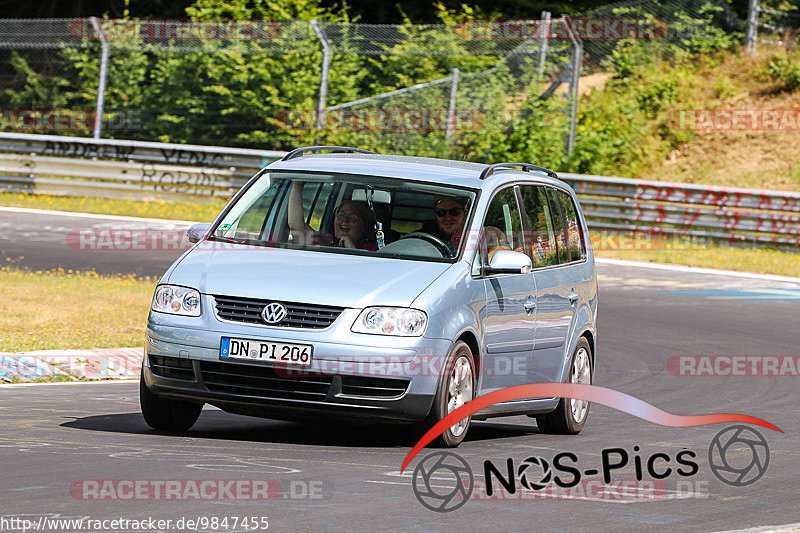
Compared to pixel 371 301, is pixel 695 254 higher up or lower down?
lower down

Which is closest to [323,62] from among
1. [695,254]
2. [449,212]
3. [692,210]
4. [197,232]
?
[692,210]

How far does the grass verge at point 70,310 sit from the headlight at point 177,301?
3.36m

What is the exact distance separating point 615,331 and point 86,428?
8.37 m

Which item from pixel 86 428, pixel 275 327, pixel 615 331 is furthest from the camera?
pixel 615 331

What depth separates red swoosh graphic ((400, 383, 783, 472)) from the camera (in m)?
7.81

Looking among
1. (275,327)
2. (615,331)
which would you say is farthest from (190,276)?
(615,331)

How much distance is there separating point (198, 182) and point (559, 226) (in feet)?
52.6

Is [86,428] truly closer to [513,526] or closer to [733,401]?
[513,526]

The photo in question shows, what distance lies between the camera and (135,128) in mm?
27656

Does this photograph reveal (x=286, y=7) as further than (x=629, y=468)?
Yes

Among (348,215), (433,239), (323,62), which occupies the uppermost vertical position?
(323,62)

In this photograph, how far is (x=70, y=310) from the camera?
1327 cm

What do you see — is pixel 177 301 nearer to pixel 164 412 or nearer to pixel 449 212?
pixel 164 412

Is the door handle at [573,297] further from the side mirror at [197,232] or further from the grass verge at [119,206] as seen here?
the grass verge at [119,206]
